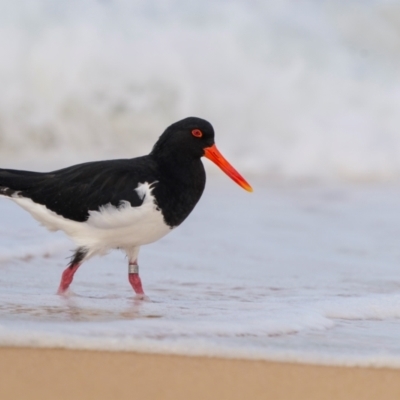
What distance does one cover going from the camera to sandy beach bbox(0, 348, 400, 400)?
2871 mm

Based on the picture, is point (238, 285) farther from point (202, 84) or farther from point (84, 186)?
point (202, 84)

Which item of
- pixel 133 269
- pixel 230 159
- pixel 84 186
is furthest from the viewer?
pixel 230 159

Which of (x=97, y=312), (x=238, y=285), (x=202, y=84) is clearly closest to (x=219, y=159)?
(x=238, y=285)

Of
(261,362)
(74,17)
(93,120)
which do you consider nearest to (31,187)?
(261,362)

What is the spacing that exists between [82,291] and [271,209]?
2.82m

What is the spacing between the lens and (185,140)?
473 cm

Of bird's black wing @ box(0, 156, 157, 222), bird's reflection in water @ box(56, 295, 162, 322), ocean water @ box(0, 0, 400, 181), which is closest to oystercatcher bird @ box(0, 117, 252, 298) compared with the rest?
bird's black wing @ box(0, 156, 157, 222)

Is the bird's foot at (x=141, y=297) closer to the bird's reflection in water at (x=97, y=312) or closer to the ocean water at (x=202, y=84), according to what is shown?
the bird's reflection in water at (x=97, y=312)

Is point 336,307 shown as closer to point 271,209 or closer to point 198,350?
point 198,350

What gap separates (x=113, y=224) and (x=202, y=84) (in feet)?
18.9

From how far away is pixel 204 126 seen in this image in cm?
477

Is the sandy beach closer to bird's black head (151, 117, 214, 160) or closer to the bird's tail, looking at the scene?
the bird's tail

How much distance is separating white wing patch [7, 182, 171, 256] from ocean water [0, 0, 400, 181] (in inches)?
154

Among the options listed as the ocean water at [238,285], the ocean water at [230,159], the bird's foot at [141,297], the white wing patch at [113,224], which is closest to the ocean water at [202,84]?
the ocean water at [230,159]
